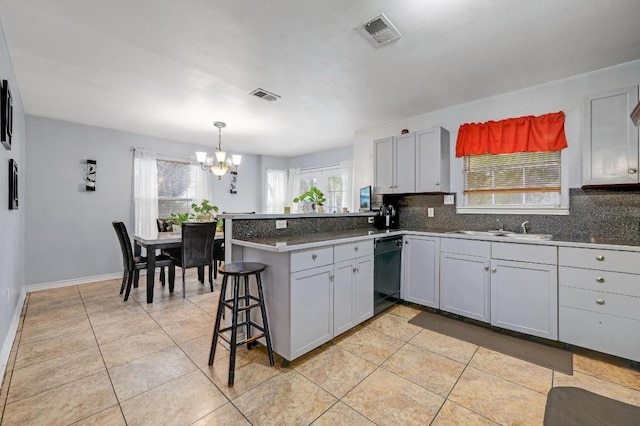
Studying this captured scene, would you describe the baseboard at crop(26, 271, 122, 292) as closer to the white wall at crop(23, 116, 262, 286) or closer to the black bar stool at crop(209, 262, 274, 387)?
the white wall at crop(23, 116, 262, 286)

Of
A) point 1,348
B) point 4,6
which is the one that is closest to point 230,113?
point 4,6

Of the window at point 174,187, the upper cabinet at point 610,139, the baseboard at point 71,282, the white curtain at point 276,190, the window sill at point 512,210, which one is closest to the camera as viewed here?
the upper cabinet at point 610,139

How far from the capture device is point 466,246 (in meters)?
2.77

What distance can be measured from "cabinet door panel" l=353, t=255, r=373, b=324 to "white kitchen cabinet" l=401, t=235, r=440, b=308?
70 cm

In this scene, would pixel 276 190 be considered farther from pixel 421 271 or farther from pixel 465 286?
pixel 465 286

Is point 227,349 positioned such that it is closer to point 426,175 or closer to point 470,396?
point 470,396

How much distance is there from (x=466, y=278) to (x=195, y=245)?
3.25 m

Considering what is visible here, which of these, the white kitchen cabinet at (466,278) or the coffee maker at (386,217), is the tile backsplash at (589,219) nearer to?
the white kitchen cabinet at (466,278)

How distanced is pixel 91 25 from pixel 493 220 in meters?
4.11

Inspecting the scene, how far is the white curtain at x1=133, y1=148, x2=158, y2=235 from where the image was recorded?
188 inches

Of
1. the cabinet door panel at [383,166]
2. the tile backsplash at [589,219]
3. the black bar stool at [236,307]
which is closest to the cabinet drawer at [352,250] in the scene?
the black bar stool at [236,307]

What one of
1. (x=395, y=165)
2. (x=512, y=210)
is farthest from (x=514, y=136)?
(x=395, y=165)

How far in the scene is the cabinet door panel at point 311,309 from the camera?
78.5 inches

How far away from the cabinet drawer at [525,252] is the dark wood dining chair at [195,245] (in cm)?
330
